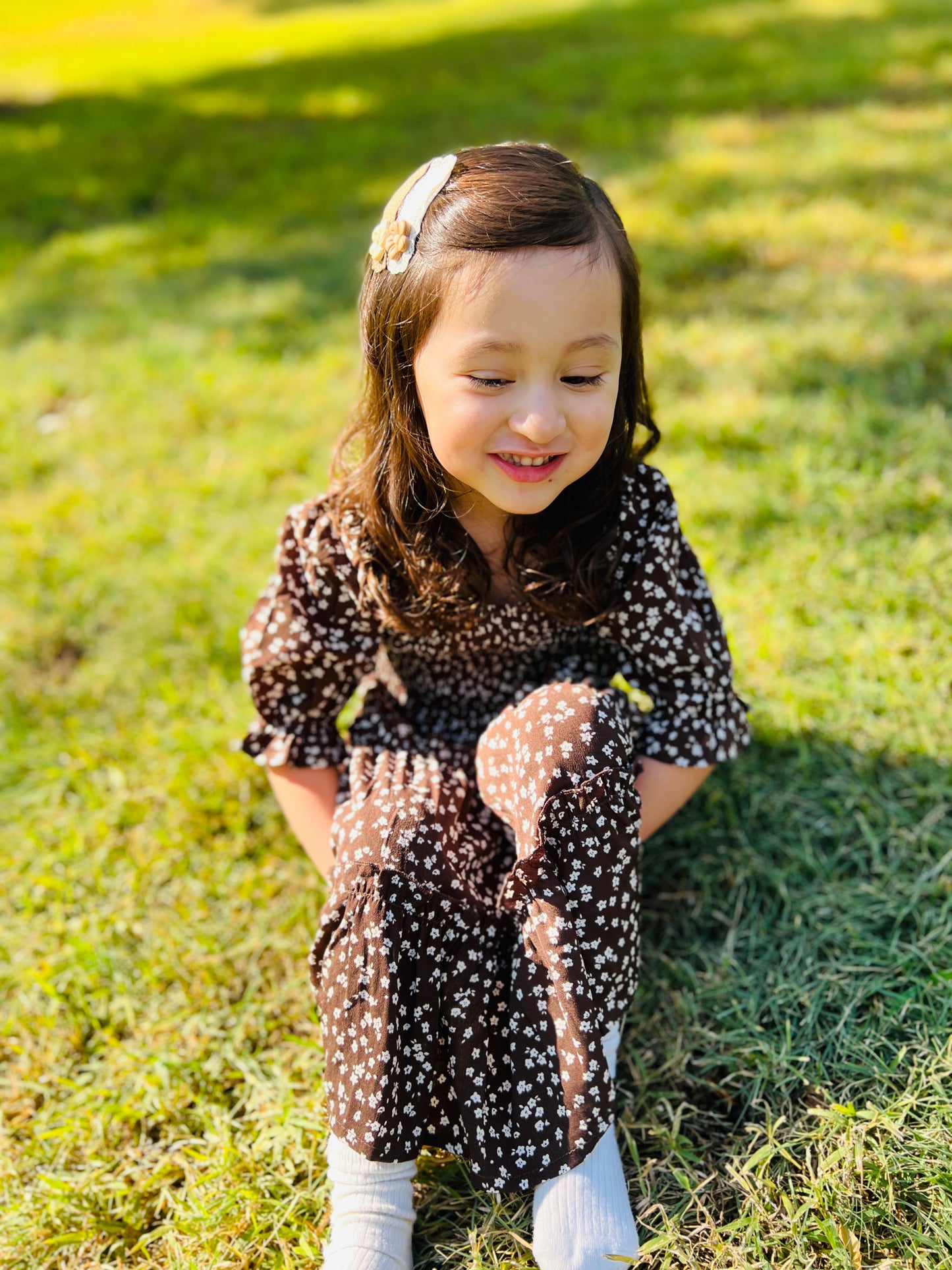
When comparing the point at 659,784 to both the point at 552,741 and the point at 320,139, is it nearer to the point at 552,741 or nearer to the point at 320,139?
the point at 552,741

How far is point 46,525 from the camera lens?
9.91 ft

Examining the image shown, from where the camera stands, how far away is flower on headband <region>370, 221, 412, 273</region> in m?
1.45

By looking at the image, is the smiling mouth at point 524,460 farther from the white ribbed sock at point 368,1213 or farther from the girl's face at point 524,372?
the white ribbed sock at point 368,1213

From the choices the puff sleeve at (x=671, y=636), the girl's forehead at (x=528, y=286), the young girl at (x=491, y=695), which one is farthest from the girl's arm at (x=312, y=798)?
the girl's forehead at (x=528, y=286)

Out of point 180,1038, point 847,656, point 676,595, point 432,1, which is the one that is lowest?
point 180,1038

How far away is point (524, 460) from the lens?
147cm

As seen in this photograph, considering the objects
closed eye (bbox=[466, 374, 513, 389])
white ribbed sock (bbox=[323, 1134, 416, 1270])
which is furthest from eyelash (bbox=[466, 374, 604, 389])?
white ribbed sock (bbox=[323, 1134, 416, 1270])

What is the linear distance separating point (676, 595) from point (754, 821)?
0.55 m

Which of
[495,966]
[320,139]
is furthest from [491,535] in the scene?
[320,139]

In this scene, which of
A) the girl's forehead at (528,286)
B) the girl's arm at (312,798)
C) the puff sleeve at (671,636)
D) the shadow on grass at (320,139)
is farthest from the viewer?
the shadow on grass at (320,139)

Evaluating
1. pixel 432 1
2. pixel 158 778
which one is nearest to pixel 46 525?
pixel 158 778

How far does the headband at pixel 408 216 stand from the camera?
1.44 m

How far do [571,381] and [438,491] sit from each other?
0.94ft

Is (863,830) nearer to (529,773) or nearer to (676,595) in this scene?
(676,595)
